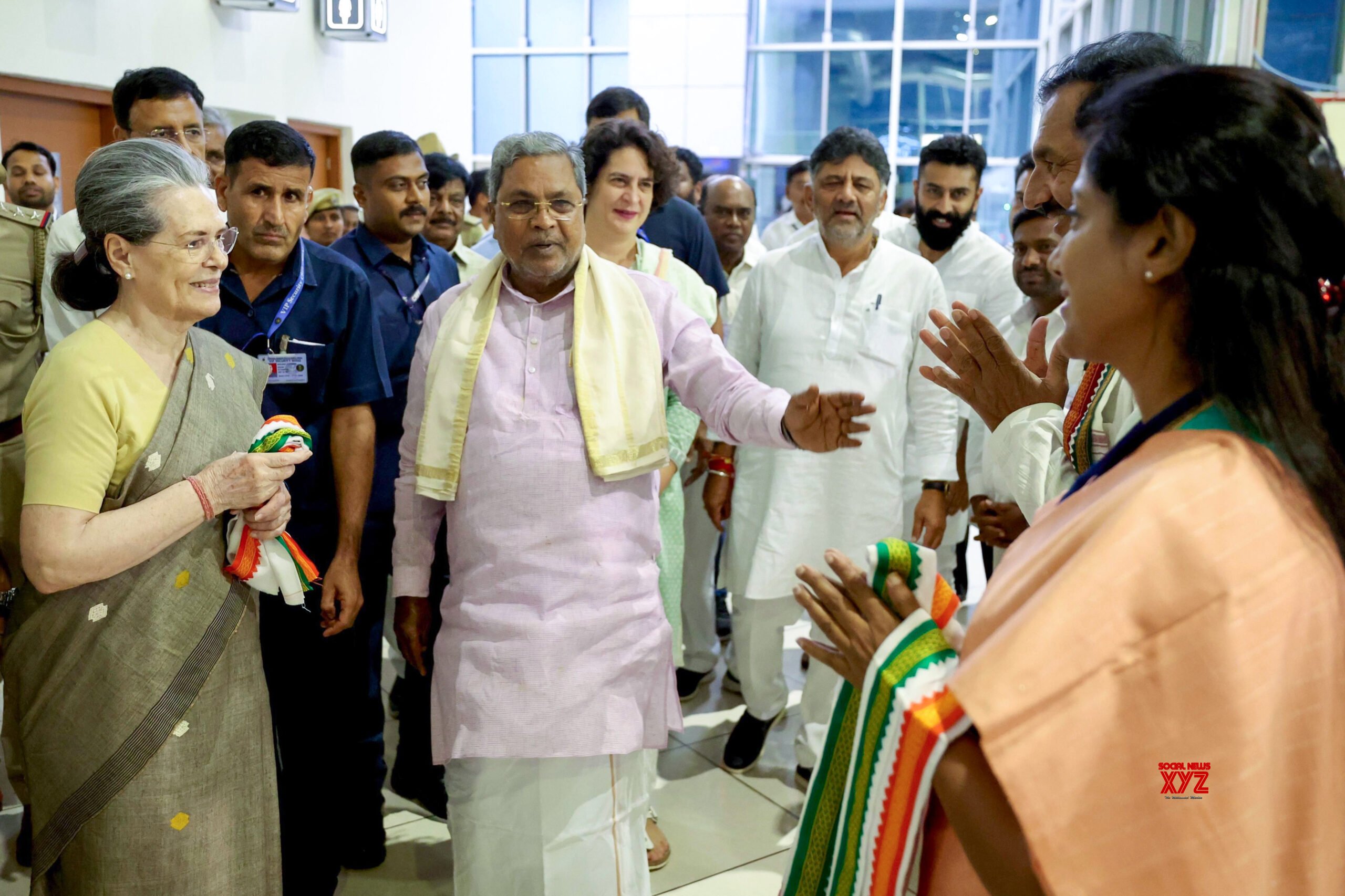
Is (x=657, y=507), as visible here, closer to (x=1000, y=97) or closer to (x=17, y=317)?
(x=17, y=317)

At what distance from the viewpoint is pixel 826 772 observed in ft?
4.29

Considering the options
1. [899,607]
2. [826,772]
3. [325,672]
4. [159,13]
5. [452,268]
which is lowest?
[325,672]

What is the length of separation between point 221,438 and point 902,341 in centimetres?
195

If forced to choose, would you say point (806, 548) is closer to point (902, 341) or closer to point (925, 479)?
point (925, 479)

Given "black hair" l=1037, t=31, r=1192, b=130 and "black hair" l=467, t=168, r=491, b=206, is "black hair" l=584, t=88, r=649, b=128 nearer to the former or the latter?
"black hair" l=467, t=168, r=491, b=206

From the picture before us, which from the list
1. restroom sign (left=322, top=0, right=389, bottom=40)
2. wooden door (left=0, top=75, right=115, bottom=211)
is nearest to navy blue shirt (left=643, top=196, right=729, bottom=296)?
wooden door (left=0, top=75, right=115, bottom=211)

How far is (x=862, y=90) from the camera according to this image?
43.9ft

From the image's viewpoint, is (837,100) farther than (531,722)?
Yes

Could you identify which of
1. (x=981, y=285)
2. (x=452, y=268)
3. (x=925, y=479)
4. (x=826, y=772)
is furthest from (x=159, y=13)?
(x=826, y=772)

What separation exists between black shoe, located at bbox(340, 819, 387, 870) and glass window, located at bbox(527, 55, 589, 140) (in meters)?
12.7

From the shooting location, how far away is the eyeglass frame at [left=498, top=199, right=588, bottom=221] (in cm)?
217

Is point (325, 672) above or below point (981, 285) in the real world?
below

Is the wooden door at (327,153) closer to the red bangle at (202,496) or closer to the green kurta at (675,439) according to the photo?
the green kurta at (675,439)

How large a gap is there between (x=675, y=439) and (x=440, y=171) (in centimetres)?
191
